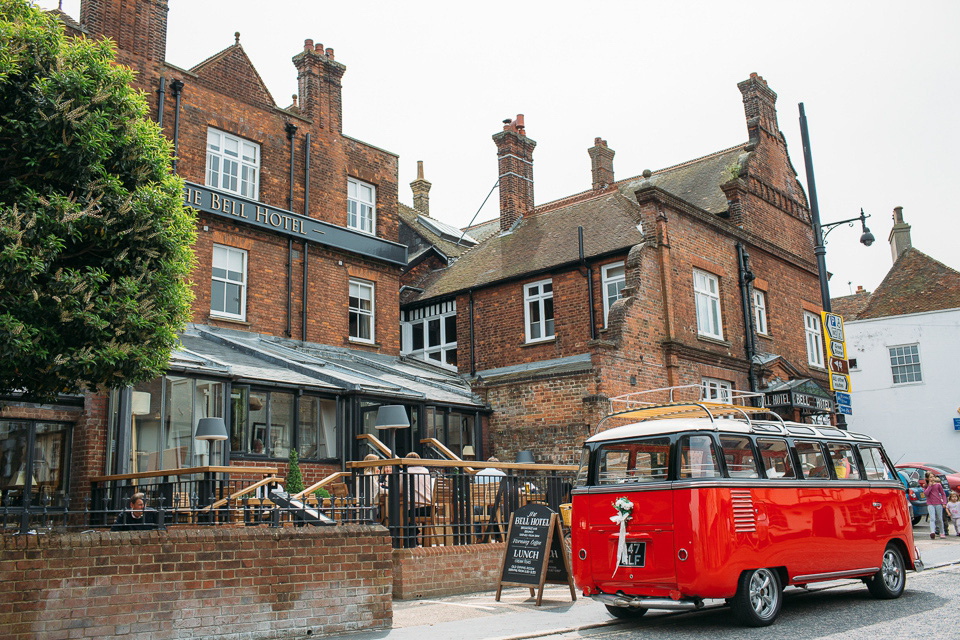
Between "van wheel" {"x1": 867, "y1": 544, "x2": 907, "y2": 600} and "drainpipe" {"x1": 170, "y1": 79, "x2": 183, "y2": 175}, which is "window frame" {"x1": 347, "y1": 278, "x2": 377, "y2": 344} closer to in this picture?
"drainpipe" {"x1": 170, "y1": 79, "x2": 183, "y2": 175}

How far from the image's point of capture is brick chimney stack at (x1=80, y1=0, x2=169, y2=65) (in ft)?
60.8

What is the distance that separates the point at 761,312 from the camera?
2520 cm

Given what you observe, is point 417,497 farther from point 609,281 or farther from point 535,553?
point 609,281

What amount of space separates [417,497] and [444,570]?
1127 millimetres

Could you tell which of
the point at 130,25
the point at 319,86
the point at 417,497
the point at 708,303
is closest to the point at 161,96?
the point at 130,25

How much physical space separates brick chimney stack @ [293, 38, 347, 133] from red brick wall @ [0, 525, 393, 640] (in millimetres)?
16179

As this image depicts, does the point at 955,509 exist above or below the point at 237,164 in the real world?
below

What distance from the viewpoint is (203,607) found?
26.0ft

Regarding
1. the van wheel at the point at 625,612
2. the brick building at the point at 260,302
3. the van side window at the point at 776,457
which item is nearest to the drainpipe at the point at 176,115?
the brick building at the point at 260,302

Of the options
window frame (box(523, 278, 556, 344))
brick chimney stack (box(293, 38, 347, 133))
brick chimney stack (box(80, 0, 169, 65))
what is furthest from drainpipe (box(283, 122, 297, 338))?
window frame (box(523, 278, 556, 344))

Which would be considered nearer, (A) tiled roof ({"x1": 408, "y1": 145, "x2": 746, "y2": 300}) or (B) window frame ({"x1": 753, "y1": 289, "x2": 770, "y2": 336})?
(A) tiled roof ({"x1": 408, "y1": 145, "x2": 746, "y2": 300})

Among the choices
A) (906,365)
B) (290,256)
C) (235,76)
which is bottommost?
(906,365)

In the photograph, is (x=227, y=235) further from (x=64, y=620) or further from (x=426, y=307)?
(x=64, y=620)

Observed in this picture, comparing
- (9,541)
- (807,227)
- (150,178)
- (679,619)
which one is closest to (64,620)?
(9,541)
